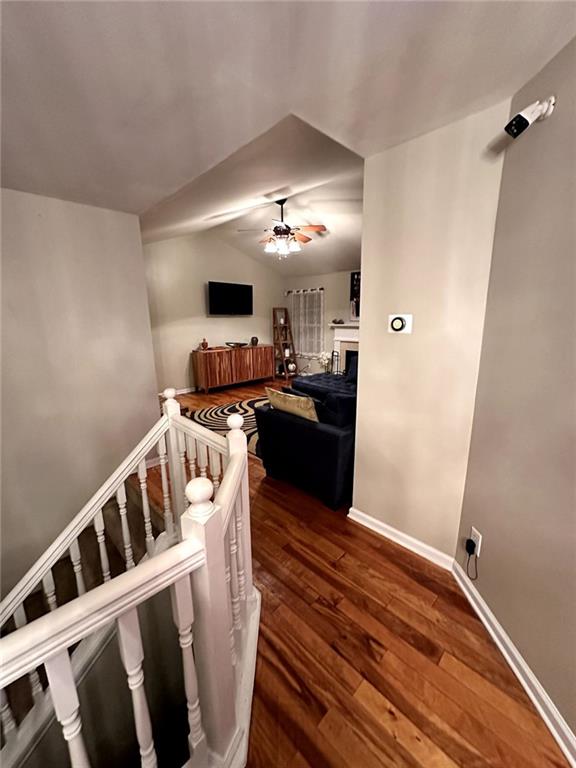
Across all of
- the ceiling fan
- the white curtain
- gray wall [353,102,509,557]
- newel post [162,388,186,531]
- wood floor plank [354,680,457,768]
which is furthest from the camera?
the white curtain

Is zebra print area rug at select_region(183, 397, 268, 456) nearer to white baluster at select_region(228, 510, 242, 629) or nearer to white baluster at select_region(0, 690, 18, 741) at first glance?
white baluster at select_region(228, 510, 242, 629)

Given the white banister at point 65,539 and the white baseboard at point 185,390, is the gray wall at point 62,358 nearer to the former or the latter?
the white banister at point 65,539

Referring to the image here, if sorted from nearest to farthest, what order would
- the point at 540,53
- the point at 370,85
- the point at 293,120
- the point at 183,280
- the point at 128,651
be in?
the point at 128,651 < the point at 540,53 < the point at 370,85 < the point at 293,120 < the point at 183,280

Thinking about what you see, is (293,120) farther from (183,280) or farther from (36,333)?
(183,280)

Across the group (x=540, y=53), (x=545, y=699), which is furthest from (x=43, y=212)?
(x=545, y=699)

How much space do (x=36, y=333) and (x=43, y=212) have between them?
83cm

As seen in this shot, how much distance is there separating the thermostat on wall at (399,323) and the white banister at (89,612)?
1.48m

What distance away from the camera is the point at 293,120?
159cm

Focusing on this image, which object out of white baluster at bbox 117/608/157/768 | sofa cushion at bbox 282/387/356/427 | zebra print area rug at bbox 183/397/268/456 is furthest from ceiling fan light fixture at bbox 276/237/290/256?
white baluster at bbox 117/608/157/768

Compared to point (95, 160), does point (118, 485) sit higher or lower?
lower

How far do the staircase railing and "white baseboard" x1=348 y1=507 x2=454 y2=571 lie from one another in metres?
0.91

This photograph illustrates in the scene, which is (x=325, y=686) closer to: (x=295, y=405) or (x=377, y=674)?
(x=377, y=674)

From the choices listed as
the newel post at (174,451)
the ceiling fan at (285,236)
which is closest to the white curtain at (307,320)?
the ceiling fan at (285,236)

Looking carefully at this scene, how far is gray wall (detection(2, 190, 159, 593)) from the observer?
79.7 inches
